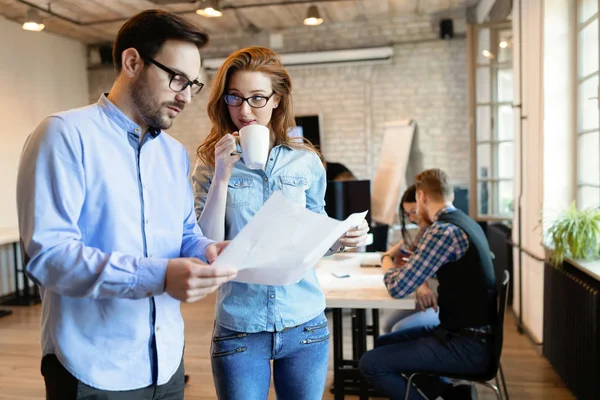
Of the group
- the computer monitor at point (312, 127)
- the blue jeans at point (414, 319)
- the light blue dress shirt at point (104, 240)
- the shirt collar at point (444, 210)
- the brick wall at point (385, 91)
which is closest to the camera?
the light blue dress shirt at point (104, 240)

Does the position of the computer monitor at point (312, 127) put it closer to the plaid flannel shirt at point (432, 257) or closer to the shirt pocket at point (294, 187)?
the plaid flannel shirt at point (432, 257)

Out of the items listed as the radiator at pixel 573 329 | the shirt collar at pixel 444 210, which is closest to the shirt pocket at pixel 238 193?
the shirt collar at pixel 444 210

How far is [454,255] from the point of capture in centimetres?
239

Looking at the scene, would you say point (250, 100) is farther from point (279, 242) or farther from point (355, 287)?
point (355, 287)


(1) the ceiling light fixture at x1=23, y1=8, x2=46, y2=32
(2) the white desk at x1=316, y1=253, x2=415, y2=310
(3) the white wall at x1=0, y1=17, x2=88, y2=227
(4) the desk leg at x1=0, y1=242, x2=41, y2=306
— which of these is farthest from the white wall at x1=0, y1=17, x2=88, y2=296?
(2) the white desk at x1=316, y1=253, x2=415, y2=310

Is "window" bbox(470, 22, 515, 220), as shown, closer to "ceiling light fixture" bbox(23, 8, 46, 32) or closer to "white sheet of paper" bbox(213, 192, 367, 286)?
"ceiling light fixture" bbox(23, 8, 46, 32)

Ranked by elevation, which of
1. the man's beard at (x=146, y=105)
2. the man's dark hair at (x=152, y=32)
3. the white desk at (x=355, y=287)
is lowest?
the white desk at (x=355, y=287)

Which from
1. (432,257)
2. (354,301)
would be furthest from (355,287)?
(432,257)

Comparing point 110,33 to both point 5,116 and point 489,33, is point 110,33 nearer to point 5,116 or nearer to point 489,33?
point 5,116

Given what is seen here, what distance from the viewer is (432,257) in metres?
2.40

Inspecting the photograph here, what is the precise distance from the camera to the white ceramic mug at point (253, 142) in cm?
144

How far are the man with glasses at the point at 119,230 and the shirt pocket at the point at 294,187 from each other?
38 cm

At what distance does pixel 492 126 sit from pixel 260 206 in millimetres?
4669

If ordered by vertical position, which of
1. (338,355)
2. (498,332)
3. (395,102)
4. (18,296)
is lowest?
(18,296)
